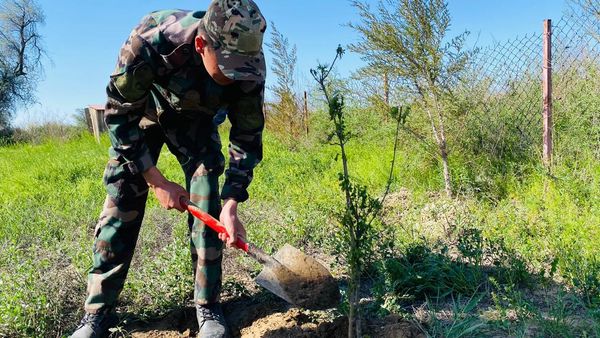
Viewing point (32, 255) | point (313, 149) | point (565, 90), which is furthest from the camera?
point (313, 149)

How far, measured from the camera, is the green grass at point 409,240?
2590 mm

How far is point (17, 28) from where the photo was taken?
23297 mm

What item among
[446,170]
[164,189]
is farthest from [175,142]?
[446,170]

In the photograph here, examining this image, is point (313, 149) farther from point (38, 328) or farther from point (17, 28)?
point (17, 28)

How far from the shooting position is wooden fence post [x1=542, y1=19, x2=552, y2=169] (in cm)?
492

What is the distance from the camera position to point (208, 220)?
2424mm

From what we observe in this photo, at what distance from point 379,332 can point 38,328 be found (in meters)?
1.69

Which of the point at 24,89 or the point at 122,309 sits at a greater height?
the point at 24,89

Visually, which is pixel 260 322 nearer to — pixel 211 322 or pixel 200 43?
pixel 211 322

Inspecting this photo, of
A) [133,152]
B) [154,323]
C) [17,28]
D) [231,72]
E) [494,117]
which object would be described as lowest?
[154,323]

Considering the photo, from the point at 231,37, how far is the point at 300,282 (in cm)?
118

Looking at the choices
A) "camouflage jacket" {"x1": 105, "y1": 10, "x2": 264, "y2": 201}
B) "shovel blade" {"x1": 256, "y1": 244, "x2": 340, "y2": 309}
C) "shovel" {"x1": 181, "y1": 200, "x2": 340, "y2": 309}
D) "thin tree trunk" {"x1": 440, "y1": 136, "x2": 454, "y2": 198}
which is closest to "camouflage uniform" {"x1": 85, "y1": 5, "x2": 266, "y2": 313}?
"camouflage jacket" {"x1": 105, "y1": 10, "x2": 264, "y2": 201}

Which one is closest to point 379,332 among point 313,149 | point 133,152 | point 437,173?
point 133,152

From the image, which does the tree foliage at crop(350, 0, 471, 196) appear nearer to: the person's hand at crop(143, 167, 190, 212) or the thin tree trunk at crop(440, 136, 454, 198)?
the thin tree trunk at crop(440, 136, 454, 198)
